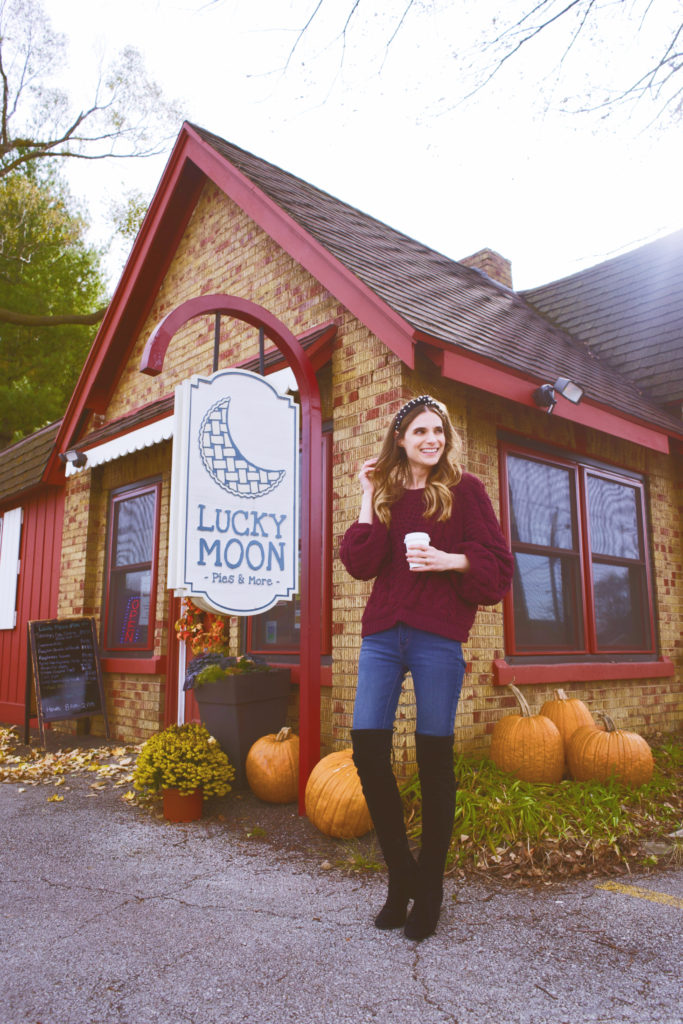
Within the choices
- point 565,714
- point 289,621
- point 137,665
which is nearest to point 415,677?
point 565,714

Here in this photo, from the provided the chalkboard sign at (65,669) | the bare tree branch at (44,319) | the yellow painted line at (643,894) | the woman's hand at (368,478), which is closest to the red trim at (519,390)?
the woman's hand at (368,478)

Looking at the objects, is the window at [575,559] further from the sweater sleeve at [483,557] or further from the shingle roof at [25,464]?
the shingle roof at [25,464]

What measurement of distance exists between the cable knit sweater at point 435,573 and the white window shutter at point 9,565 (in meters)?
7.62

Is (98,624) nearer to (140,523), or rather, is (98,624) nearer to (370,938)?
(140,523)

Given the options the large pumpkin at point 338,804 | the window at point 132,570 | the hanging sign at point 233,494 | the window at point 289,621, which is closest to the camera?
the hanging sign at point 233,494

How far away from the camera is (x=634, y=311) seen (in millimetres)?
8383

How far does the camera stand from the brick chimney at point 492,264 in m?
10.4

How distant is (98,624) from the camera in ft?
25.1

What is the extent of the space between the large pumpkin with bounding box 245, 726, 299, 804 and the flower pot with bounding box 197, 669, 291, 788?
8.6 inches

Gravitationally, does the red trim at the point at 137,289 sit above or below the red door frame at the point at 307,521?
above

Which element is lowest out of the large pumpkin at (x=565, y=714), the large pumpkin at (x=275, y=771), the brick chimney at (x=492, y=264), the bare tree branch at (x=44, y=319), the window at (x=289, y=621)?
the large pumpkin at (x=275, y=771)

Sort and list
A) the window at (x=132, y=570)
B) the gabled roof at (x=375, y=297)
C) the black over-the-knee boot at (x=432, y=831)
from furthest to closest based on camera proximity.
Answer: the window at (x=132, y=570), the gabled roof at (x=375, y=297), the black over-the-knee boot at (x=432, y=831)

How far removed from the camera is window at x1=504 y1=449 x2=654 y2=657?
5.68 meters

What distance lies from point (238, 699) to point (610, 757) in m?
2.36
